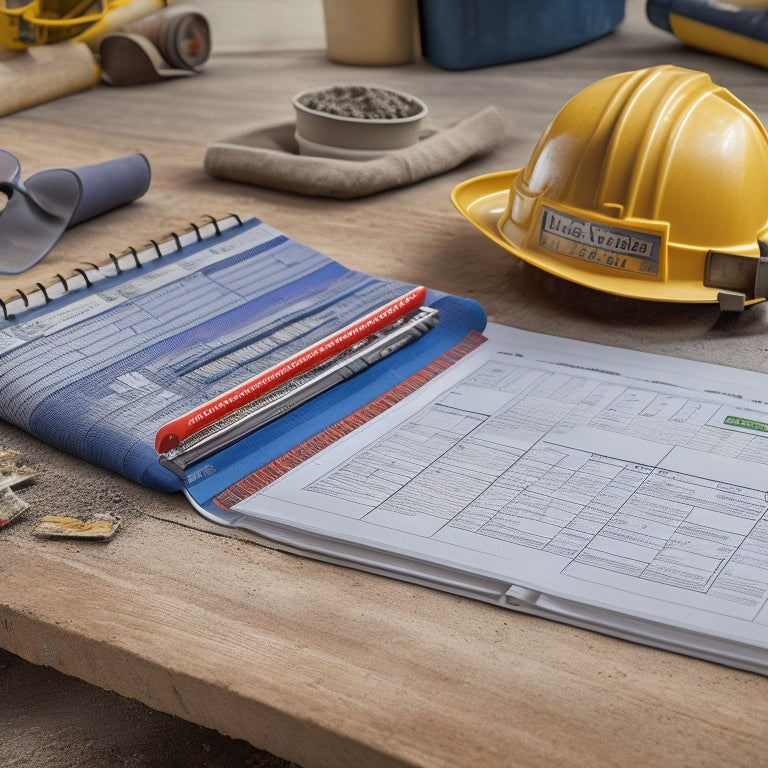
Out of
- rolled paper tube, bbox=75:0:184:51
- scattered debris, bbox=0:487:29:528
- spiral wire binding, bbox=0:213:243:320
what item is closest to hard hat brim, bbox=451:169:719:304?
spiral wire binding, bbox=0:213:243:320

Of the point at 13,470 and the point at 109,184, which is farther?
the point at 109,184

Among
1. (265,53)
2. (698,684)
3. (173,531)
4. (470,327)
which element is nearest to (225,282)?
(470,327)

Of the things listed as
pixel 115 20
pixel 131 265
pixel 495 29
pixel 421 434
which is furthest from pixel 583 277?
pixel 115 20

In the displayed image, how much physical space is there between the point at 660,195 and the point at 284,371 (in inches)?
13.4

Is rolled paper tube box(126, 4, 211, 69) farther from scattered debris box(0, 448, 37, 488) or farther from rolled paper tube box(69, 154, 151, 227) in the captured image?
scattered debris box(0, 448, 37, 488)

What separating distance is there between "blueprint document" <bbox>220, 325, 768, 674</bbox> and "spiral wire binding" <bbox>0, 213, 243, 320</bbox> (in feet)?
1.01

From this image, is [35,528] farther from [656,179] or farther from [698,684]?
[656,179]

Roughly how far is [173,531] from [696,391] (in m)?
0.39

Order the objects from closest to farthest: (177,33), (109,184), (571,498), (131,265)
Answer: (571,498)
(131,265)
(109,184)
(177,33)

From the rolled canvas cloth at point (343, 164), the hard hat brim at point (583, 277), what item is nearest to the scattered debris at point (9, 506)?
the hard hat brim at point (583, 277)

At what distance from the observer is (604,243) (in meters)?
0.82

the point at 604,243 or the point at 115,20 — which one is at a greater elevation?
the point at 115,20

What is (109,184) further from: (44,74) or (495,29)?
(495,29)

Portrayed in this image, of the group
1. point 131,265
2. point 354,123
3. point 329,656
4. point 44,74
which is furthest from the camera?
point 44,74
